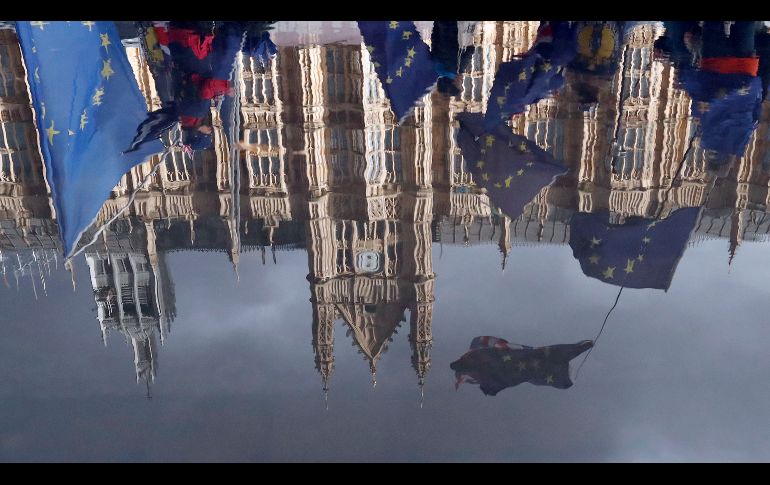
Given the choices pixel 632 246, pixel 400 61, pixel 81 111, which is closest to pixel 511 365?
pixel 632 246

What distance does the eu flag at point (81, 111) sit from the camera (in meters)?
7.50

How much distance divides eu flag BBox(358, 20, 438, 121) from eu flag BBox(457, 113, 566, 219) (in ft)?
3.61

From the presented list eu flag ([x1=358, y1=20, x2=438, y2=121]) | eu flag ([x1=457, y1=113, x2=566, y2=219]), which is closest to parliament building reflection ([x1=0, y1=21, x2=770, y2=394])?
eu flag ([x1=457, y1=113, x2=566, y2=219])

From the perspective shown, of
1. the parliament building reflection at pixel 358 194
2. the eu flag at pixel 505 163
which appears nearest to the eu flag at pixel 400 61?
the parliament building reflection at pixel 358 194

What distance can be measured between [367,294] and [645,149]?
491 cm

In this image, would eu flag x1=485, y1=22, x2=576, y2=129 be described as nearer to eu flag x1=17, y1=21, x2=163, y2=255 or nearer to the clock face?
the clock face

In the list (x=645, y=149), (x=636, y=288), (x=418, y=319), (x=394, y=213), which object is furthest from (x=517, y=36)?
(x=418, y=319)

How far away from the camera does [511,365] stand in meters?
5.11

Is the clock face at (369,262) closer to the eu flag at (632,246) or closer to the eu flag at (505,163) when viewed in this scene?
the eu flag at (505,163)

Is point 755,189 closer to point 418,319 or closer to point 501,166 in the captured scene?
point 501,166

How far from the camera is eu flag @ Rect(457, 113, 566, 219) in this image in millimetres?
7801

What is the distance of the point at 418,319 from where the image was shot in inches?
220

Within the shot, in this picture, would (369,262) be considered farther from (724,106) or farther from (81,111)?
(724,106)

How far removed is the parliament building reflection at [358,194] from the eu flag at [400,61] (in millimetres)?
348
